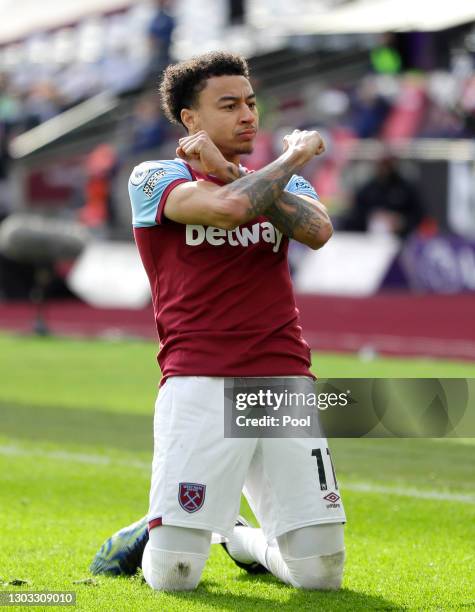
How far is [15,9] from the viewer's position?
129 feet

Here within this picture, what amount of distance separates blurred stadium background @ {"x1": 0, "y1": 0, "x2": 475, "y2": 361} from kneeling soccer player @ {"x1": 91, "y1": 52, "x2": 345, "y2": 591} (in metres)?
10.6

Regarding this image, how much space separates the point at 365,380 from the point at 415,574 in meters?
0.91

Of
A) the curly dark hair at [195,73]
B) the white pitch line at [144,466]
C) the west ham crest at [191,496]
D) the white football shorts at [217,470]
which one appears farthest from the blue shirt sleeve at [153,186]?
the white pitch line at [144,466]

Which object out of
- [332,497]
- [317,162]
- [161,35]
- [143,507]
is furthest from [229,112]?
[161,35]

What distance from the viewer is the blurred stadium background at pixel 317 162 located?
1894 centimetres

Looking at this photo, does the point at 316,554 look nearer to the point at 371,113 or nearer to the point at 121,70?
the point at 371,113

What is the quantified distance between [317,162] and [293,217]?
16500mm

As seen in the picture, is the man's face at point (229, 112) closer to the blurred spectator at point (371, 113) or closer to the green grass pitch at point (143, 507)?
the green grass pitch at point (143, 507)

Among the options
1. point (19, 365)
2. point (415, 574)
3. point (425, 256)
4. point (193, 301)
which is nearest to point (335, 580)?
point (415, 574)

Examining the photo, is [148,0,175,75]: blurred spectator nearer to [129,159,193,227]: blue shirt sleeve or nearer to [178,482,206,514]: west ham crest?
[129,159,193,227]: blue shirt sleeve

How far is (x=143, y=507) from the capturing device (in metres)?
7.30

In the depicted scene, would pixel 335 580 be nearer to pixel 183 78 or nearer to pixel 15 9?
pixel 183 78

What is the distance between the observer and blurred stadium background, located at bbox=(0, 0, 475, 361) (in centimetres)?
1894

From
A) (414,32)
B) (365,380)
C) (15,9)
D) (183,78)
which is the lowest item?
(365,380)
